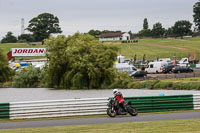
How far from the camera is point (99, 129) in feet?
56.4

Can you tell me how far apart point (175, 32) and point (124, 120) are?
5906 inches

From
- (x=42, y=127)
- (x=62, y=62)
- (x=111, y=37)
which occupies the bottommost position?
(x=42, y=127)

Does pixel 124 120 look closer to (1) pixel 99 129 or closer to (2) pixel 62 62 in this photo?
(1) pixel 99 129

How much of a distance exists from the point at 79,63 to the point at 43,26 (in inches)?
4637

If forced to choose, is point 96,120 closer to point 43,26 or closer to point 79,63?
point 79,63

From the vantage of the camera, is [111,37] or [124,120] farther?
[111,37]

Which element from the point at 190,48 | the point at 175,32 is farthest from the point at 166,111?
the point at 175,32

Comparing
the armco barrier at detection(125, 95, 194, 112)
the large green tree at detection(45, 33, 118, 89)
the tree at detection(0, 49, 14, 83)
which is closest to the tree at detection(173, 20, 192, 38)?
the tree at detection(0, 49, 14, 83)

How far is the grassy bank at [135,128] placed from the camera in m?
16.5

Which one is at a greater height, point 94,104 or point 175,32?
point 175,32

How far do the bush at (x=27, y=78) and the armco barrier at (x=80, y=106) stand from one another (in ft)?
150

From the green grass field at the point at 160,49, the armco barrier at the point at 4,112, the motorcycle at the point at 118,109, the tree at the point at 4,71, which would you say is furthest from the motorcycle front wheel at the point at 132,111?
the green grass field at the point at 160,49

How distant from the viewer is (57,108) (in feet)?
73.2

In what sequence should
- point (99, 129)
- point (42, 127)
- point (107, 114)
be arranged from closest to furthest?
1. point (99, 129)
2. point (42, 127)
3. point (107, 114)
